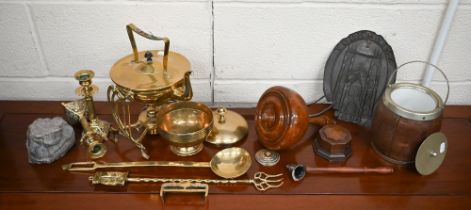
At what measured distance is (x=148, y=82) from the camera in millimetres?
1019

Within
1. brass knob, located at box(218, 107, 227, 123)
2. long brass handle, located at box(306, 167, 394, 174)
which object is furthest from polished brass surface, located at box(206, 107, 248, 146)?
long brass handle, located at box(306, 167, 394, 174)

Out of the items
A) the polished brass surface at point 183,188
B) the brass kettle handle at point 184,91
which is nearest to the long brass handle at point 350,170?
the polished brass surface at point 183,188

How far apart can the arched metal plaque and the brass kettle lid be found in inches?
19.0

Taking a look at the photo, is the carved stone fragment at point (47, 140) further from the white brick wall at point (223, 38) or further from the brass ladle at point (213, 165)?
the white brick wall at point (223, 38)

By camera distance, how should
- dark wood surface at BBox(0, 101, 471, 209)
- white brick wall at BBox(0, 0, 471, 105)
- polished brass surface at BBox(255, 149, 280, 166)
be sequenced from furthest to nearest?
white brick wall at BBox(0, 0, 471, 105)
polished brass surface at BBox(255, 149, 280, 166)
dark wood surface at BBox(0, 101, 471, 209)

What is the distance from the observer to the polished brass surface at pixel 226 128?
1.11 meters

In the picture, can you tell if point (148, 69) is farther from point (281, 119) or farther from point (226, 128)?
point (281, 119)

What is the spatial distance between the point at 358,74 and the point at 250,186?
0.52m

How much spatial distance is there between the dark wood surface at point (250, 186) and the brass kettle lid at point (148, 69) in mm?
207

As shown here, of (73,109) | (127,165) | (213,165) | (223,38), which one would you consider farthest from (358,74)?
(73,109)

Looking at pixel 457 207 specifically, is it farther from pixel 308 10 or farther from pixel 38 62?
pixel 38 62

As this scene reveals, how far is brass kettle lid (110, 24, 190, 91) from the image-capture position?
39.8 inches

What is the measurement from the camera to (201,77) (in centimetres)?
130

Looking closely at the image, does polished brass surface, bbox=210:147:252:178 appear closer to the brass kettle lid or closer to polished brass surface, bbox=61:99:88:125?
the brass kettle lid
